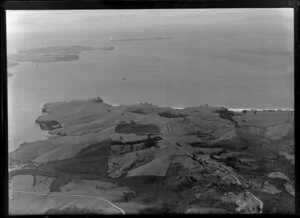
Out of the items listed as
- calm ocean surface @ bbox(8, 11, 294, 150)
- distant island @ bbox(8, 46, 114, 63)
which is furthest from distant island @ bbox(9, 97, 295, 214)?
distant island @ bbox(8, 46, 114, 63)

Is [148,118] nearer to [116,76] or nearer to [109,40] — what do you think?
Result: [116,76]

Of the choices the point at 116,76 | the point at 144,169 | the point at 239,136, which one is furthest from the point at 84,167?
the point at 239,136

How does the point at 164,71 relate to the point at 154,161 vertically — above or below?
above

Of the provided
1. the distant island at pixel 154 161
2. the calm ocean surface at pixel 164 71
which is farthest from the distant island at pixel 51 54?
the distant island at pixel 154 161

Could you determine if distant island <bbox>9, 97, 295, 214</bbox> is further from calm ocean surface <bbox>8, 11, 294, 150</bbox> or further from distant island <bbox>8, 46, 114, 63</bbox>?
distant island <bbox>8, 46, 114, 63</bbox>

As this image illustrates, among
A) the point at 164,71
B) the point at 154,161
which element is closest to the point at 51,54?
the point at 164,71

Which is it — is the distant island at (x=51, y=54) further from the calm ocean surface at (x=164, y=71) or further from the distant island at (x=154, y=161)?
the distant island at (x=154, y=161)

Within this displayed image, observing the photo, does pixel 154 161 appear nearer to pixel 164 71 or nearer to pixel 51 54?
pixel 164 71
